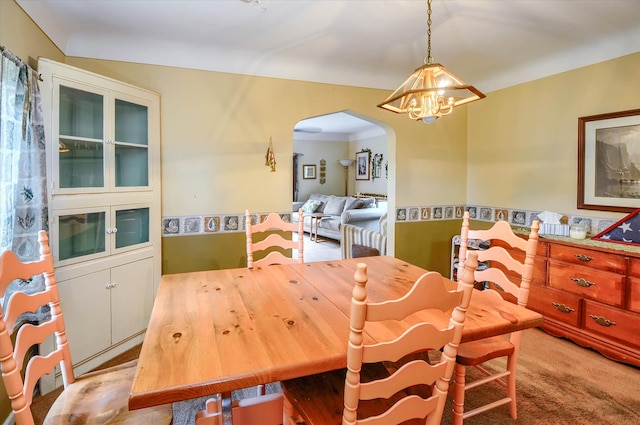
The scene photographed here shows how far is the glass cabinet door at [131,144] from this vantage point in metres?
2.54

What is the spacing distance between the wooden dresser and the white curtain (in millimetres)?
3563

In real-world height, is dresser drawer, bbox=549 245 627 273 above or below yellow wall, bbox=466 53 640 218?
below

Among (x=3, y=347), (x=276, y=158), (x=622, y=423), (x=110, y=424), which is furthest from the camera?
(x=276, y=158)

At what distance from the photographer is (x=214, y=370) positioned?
3.28 ft

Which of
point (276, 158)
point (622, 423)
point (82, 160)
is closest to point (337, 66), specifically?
point (276, 158)

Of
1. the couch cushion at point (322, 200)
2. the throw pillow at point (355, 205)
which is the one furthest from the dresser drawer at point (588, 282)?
the couch cushion at point (322, 200)

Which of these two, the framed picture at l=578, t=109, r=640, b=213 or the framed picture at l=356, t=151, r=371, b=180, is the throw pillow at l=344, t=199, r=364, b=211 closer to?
the framed picture at l=356, t=151, r=371, b=180

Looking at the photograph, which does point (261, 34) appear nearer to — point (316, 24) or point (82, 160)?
point (316, 24)

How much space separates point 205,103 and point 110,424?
2507 mm

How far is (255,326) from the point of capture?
4.24ft

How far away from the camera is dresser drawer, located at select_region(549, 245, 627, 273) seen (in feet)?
7.83

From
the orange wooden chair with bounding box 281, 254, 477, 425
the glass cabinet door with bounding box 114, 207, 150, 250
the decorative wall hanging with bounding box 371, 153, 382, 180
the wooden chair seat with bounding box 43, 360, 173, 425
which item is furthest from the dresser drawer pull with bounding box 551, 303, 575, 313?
the decorative wall hanging with bounding box 371, 153, 382, 180

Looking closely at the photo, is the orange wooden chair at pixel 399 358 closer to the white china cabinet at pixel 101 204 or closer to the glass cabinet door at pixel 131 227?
the white china cabinet at pixel 101 204

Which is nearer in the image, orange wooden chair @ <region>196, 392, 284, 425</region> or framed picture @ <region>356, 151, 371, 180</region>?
orange wooden chair @ <region>196, 392, 284, 425</region>
